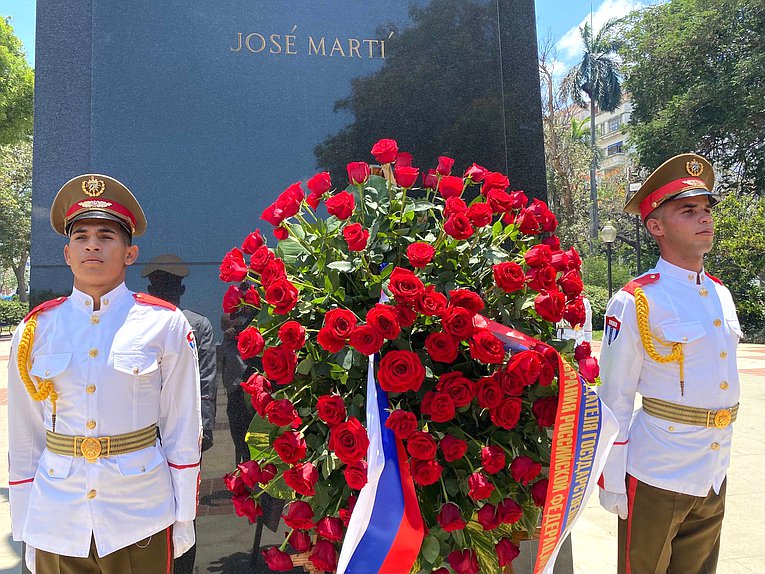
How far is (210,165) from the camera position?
3424 mm

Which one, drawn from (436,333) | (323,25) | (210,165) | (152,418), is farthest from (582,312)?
(323,25)

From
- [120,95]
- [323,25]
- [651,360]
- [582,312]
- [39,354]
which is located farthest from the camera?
[323,25]

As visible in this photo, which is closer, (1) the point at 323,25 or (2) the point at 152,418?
(2) the point at 152,418

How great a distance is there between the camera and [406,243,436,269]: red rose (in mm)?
1703

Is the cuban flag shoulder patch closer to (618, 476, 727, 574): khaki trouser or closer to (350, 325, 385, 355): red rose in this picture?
(618, 476, 727, 574): khaki trouser

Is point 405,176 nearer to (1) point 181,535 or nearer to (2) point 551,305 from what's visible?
(2) point 551,305

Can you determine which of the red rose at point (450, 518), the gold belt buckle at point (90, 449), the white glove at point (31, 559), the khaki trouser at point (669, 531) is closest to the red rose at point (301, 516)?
the red rose at point (450, 518)

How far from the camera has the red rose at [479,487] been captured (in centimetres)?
165

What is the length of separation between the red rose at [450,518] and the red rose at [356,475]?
24 cm

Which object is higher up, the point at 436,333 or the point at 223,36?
the point at 223,36

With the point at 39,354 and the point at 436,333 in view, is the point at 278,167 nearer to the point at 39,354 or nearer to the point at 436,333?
the point at 39,354

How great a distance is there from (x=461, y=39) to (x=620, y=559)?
2.95 m

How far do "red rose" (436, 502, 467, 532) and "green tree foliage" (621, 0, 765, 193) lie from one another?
24485 millimetres

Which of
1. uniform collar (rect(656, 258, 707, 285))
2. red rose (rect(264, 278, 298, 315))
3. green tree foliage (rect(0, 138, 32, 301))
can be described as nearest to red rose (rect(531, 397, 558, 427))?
red rose (rect(264, 278, 298, 315))
